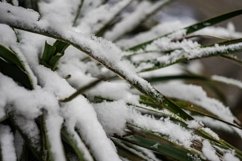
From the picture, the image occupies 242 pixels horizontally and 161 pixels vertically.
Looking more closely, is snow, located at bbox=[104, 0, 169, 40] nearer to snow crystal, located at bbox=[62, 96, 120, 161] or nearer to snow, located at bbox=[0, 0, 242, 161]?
snow, located at bbox=[0, 0, 242, 161]

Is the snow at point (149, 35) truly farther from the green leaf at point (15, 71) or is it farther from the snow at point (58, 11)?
the green leaf at point (15, 71)

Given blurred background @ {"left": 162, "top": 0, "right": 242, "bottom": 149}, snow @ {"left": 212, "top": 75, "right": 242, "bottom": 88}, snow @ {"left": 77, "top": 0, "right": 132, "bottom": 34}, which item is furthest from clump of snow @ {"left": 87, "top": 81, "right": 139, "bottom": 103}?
blurred background @ {"left": 162, "top": 0, "right": 242, "bottom": 149}

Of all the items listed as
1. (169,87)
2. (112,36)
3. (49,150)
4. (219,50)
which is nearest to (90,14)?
(112,36)

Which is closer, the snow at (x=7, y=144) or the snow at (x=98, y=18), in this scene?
the snow at (x=7, y=144)

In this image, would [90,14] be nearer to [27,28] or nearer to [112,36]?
[112,36]

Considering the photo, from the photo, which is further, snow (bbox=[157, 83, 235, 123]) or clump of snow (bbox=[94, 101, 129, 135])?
snow (bbox=[157, 83, 235, 123])

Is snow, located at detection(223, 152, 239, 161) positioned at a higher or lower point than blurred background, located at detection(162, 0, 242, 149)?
lower

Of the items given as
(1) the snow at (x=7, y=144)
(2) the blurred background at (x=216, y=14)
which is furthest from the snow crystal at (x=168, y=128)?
(2) the blurred background at (x=216, y=14)
